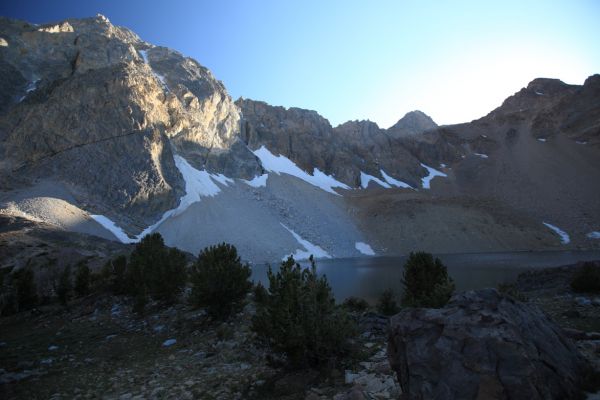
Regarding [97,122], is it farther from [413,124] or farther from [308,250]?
[413,124]

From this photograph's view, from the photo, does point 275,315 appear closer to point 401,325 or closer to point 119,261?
point 401,325

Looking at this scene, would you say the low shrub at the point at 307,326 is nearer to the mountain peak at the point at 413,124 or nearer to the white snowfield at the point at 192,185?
the white snowfield at the point at 192,185

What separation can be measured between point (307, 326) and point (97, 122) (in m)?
74.0

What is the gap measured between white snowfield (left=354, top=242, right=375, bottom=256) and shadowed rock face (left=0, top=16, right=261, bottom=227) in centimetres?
3356

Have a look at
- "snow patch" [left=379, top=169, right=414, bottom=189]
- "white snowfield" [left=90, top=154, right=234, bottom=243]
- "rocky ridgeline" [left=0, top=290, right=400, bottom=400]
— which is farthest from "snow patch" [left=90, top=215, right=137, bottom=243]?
"snow patch" [left=379, top=169, right=414, bottom=189]

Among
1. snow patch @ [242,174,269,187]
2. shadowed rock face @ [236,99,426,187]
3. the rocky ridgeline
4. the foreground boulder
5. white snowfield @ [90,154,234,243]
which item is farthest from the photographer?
shadowed rock face @ [236,99,426,187]

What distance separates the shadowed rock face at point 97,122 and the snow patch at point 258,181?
263cm

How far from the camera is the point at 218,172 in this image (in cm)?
8738

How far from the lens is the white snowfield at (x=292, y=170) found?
105125mm

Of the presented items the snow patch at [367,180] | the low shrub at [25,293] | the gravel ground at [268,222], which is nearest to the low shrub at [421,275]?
the low shrub at [25,293]

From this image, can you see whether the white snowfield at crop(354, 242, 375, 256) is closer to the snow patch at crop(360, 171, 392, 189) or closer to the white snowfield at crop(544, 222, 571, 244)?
the snow patch at crop(360, 171, 392, 189)

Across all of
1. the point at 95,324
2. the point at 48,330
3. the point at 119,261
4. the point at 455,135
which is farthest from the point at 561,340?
the point at 455,135

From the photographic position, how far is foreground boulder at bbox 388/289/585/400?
402cm

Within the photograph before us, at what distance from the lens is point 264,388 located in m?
6.58
